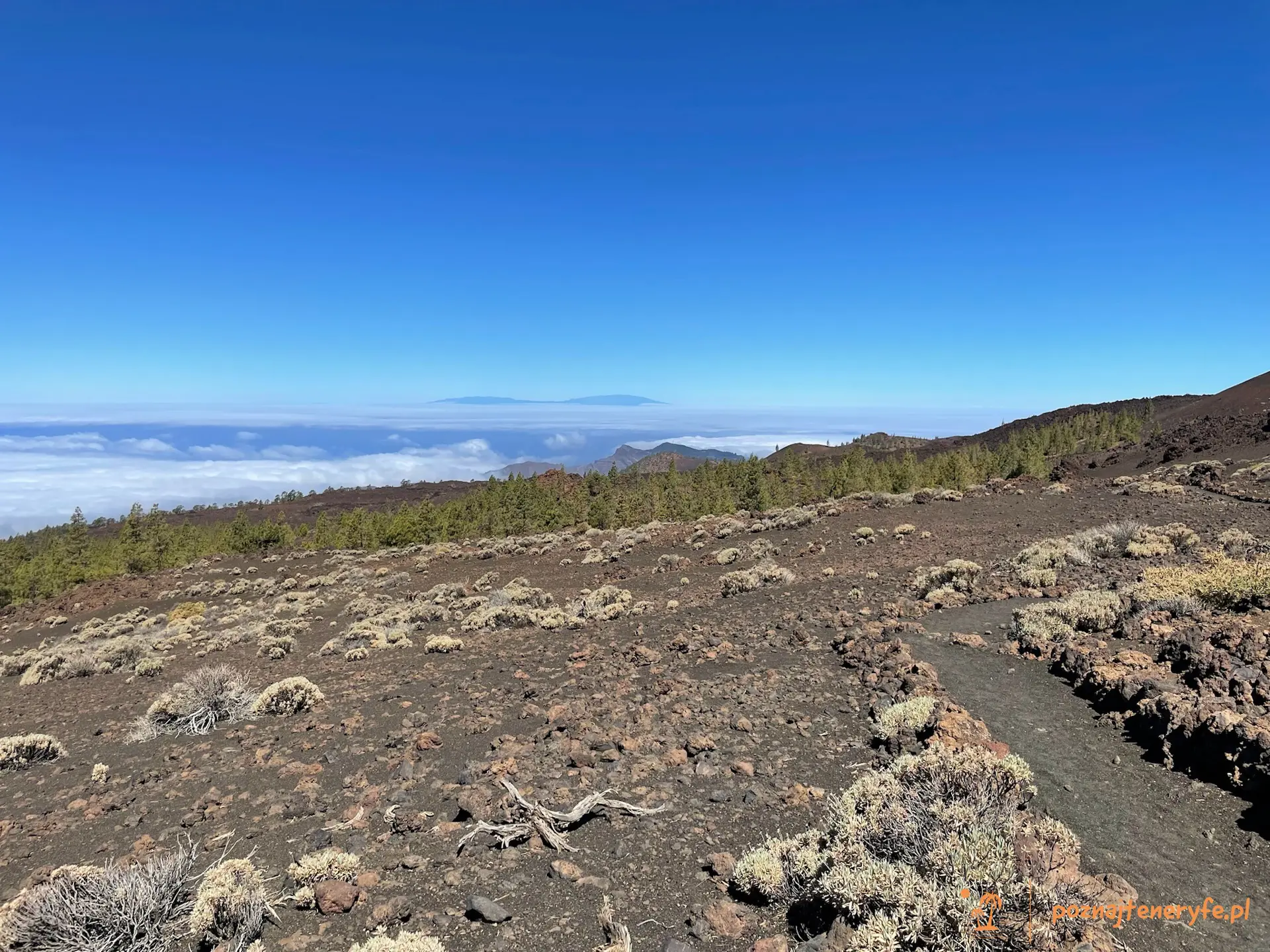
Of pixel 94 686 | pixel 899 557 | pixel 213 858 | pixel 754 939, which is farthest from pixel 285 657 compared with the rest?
pixel 899 557

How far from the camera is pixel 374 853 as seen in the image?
4.91m

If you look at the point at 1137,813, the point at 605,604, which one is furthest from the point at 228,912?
the point at 605,604

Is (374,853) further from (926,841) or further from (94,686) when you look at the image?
(94,686)

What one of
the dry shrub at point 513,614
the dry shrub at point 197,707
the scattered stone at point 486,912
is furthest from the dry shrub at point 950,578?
the dry shrub at point 197,707

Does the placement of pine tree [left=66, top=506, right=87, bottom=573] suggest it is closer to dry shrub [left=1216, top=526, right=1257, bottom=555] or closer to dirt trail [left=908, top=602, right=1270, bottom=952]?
dirt trail [left=908, top=602, right=1270, bottom=952]

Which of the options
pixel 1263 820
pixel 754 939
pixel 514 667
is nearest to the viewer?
pixel 754 939

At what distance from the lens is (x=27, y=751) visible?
25.8 feet

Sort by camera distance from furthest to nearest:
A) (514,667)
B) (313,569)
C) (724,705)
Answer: (313,569) < (514,667) < (724,705)

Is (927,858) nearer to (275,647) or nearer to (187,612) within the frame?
(275,647)

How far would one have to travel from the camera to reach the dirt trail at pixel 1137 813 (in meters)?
3.57

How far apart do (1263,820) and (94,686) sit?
16899mm

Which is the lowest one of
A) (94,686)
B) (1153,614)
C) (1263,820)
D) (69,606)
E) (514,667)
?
(69,606)

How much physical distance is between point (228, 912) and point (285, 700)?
530cm

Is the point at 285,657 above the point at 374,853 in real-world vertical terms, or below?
below
